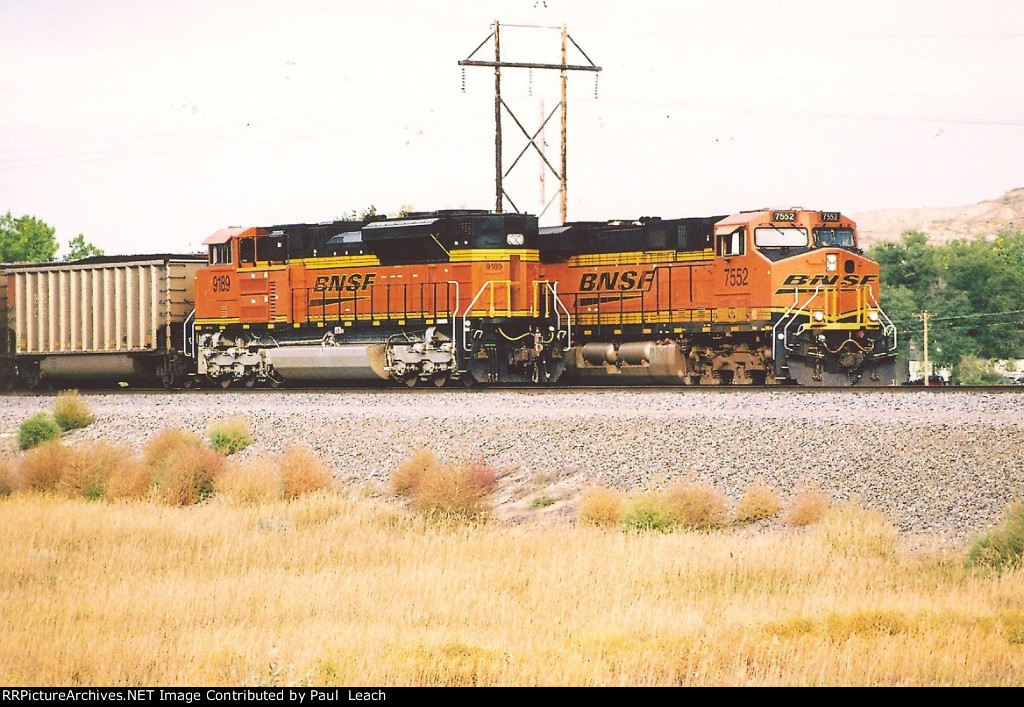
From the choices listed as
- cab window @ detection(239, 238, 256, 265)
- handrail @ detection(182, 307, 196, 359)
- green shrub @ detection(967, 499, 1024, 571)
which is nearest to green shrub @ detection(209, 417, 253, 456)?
cab window @ detection(239, 238, 256, 265)

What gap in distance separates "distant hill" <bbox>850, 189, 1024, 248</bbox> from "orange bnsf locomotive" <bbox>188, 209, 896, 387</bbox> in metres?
107

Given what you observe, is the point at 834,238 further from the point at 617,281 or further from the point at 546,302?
the point at 546,302

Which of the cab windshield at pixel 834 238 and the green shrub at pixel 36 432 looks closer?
the green shrub at pixel 36 432

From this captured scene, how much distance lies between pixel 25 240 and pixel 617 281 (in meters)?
55.4

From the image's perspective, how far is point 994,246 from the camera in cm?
8850

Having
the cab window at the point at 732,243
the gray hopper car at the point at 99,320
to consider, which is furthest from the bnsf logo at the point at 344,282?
the cab window at the point at 732,243

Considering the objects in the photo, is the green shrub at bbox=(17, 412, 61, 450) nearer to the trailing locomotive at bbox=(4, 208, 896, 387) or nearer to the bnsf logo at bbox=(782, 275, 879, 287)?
the trailing locomotive at bbox=(4, 208, 896, 387)

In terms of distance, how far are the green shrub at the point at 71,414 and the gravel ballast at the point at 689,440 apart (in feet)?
1.25

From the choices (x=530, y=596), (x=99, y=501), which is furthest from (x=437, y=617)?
(x=99, y=501)

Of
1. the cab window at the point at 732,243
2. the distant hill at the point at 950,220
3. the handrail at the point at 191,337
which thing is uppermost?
the distant hill at the point at 950,220

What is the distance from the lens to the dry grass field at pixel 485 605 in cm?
880

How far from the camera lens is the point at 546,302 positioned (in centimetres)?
2617

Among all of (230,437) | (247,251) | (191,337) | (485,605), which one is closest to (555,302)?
(247,251)

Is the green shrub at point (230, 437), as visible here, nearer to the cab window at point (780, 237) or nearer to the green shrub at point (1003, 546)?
the cab window at point (780, 237)
